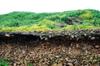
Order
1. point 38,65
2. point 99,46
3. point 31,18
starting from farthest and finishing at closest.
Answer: point 31,18 → point 38,65 → point 99,46

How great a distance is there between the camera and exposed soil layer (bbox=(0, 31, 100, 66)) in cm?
1245

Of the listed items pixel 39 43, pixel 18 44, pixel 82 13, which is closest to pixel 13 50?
pixel 18 44

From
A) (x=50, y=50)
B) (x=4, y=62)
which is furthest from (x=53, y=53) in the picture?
(x=4, y=62)

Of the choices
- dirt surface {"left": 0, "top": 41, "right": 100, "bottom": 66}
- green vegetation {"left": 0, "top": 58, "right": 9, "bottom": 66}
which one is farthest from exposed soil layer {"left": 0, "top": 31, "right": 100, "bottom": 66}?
green vegetation {"left": 0, "top": 58, "right": 9, "bottom": 66}

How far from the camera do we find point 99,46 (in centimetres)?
1234

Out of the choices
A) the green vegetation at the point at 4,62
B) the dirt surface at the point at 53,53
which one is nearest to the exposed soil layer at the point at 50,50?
the dirt surface at the point at 53,53

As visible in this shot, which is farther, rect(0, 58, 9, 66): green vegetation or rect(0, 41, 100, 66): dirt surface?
rect(0, 58, 9, 66): green vegetation

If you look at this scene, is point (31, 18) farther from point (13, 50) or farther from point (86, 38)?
point (86, 38)

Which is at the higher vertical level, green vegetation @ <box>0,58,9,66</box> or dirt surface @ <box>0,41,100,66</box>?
dirt surface @ <box>0,41,100,66</box>

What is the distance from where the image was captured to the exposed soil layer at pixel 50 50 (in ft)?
40.8

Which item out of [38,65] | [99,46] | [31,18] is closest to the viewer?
[99,46]

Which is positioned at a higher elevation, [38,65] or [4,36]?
[4,36]

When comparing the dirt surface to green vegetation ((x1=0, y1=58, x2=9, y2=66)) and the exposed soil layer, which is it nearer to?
the exposed soil layer

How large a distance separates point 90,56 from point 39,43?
2.11m
